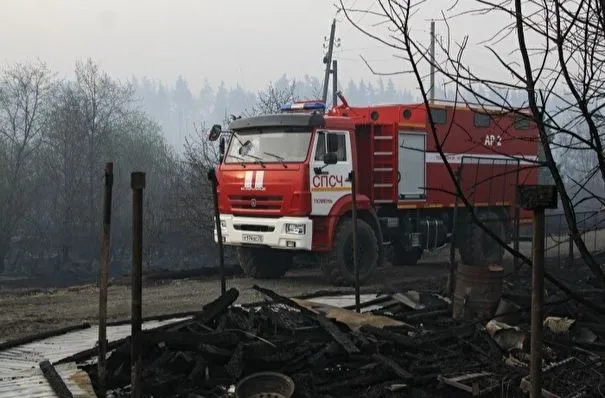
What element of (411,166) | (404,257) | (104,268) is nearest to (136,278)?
(104,268)

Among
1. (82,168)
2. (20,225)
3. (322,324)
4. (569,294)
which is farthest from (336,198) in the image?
(82,168)

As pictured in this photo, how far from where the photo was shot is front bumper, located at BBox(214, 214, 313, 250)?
12.5 meters

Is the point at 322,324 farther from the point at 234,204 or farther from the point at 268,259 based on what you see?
the point at 268,259

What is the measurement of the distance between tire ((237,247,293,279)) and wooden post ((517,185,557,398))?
11.2 metres

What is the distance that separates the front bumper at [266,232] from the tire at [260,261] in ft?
3.70

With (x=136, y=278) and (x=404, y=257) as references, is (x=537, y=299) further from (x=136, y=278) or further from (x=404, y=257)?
(x=404, y=257)

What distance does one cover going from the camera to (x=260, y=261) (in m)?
14.8

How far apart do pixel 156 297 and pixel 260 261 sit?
2883 mm

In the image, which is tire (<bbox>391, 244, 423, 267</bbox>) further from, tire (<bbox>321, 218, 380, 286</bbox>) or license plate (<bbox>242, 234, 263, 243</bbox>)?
license plate (<bbox>242, 234, 263, 243</bbox>)

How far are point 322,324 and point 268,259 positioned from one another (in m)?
7.36

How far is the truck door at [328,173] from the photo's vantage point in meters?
12.6

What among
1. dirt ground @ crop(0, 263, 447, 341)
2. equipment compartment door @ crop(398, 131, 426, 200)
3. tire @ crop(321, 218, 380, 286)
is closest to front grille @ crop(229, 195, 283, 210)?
tire @ crop(321, 218, 380, 286)

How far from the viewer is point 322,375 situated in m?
6.46

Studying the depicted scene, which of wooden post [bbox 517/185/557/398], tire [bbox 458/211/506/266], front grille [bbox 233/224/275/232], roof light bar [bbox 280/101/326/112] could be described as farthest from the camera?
tire [bbox 458/211/506/266]
